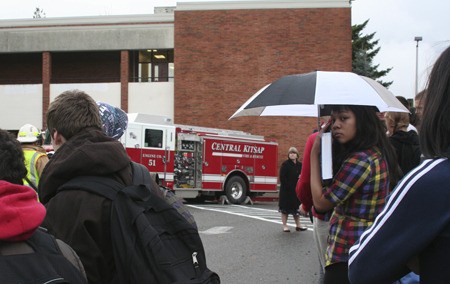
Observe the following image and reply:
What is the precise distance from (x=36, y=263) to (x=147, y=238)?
0.62 metres

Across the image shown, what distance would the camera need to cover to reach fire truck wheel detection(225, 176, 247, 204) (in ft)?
68.4

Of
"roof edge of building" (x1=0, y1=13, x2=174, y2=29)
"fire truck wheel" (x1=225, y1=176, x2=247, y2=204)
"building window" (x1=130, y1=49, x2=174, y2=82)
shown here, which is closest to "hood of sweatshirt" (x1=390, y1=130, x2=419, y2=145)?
"fire truck wheel" (x1=225, y1=176, x2=247, y2=204)

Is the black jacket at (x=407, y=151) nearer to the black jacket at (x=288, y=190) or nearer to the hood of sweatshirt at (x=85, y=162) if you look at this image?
the hood of sweatshirt at (x=85, y=162)

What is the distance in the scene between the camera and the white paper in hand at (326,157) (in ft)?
10.6

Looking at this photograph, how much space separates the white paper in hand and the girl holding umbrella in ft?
0.16

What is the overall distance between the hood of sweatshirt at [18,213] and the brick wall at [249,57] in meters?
25.3

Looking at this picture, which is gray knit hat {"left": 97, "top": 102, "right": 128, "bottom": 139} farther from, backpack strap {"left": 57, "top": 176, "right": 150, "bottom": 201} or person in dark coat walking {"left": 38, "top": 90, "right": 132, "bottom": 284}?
backpack strap {"left": 57, "top": 176, "right": 150, "bottom": 201}

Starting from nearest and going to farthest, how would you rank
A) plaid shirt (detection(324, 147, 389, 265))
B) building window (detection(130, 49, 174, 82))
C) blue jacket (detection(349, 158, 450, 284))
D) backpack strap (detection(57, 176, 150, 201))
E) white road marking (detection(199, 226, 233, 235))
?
blue jacket (detection(349, 158, 450, 284)) → backpack strap (detection(57, 176, 150, 201)) → plaid shirt (detection(324, 147, 389, 265)) → white road marking (detection(199, 226, 233, 235)) → building window (detection(130, 49, 174, 82))

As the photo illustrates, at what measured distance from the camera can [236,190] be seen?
21.2 metres

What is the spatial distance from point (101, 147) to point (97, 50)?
27.5 meters

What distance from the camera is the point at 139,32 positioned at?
28.5m

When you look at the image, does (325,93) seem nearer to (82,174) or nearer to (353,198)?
Answer: (353,198)

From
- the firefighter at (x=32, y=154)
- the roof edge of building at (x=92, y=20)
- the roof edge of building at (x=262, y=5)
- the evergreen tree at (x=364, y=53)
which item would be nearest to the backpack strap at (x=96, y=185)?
the firefighter at (x=32, y=154)

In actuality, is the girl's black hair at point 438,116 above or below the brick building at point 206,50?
below
